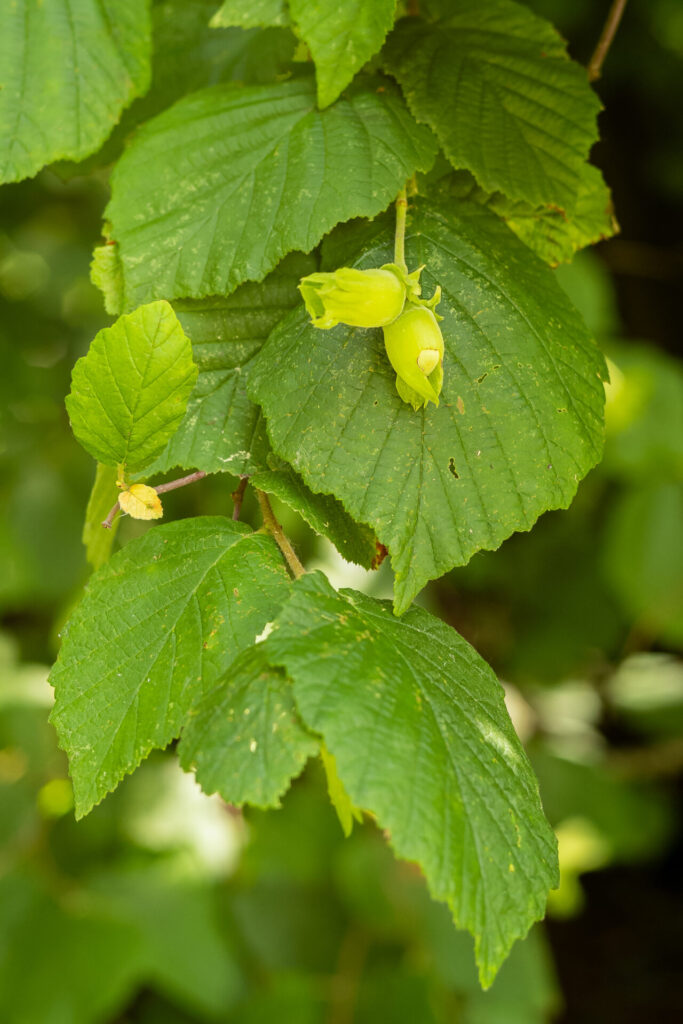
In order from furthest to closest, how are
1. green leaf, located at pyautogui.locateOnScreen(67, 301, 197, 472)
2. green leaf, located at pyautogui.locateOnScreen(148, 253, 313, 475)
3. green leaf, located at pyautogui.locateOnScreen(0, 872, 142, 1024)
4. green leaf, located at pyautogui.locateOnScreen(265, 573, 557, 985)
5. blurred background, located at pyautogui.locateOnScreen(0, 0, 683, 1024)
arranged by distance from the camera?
blurred background, located at pyautogui.locateOnScreen(0, 0, 683, 1024)
green leaf, located at pyautogui.locateOnScreen(0, 872, 142, 1024)
green leaf, located at pyautogui.locateOnScreen(148, 253, 313, 475)
green leaf, located at pyautogui.locateOnScreen(67, 301, 197, 472)
green leaf, located at pyautogui.locateOnScreen(265, 573, 557, 985)

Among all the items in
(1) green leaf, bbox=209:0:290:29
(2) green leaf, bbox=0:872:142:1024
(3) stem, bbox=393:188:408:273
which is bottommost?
(2) green leaf, bbox=0:872:142:1024

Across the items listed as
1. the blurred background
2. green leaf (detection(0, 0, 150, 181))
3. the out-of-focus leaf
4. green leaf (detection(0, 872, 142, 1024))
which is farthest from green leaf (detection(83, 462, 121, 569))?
the out-of-focus leaf

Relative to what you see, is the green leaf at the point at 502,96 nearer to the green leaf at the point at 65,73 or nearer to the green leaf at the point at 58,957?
the green leaf at the point at 65,73

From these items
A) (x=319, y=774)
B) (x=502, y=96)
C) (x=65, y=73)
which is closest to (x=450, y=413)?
(x=502, y=96)

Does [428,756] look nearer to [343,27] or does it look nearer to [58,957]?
[343,27]

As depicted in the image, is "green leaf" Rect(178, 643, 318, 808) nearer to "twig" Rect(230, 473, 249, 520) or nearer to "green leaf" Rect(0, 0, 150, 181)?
"twig" Rect(230, 473, 249, 520)

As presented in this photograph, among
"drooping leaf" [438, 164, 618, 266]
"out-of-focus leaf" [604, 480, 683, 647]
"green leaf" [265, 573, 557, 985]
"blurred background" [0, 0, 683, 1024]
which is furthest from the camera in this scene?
"out-of-focus leaf" [604, 480, 683, 647]

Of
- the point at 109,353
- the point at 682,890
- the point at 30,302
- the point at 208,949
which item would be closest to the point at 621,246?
the point at 30,302
